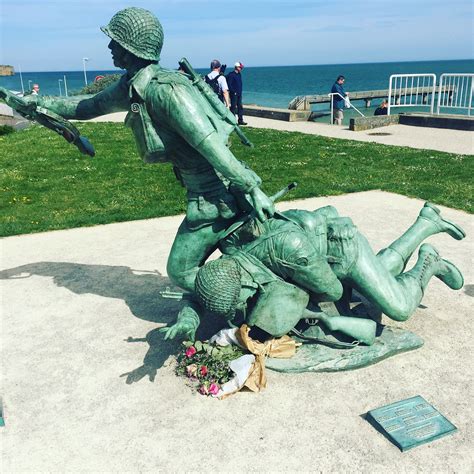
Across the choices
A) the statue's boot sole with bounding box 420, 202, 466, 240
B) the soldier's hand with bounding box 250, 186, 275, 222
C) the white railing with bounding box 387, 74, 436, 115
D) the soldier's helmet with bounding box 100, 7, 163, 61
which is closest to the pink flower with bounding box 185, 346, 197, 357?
the soldier's hand with bounding box 250, 186, 275, 222

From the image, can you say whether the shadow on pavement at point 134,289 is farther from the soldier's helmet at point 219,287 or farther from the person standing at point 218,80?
the person standing at point 218,80

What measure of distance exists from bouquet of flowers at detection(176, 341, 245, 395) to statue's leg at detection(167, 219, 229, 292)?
0.52 meters

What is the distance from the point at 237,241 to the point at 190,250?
0.40 meters

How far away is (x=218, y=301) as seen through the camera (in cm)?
377

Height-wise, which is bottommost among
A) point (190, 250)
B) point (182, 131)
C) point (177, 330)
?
point (177, 330)

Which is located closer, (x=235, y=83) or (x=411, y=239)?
A: (x=411, y=239)

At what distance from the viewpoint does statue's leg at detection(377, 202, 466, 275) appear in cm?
466

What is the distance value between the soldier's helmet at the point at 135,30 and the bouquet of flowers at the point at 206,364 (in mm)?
2154

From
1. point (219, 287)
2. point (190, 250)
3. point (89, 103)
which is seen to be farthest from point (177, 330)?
point (89, 103)

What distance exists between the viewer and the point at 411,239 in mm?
4797

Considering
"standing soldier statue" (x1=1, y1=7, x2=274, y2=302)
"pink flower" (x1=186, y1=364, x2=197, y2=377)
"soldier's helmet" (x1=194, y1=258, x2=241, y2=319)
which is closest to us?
"standing soldier statue" (x1=1, y1=7, x2=274, y2=302)

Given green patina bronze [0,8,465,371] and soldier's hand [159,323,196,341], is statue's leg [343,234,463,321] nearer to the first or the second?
green patina bronze [0,8,465,371]

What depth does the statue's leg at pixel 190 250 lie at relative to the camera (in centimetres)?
430

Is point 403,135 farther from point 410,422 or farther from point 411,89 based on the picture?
point 410,422
